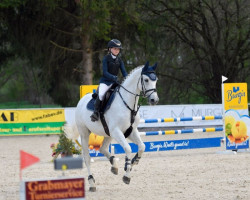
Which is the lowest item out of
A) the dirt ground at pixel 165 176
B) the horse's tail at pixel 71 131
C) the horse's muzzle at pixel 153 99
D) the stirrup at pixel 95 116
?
the dirt ground at pixel 165 176

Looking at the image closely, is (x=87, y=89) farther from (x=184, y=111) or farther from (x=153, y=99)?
(x=184, y=111)

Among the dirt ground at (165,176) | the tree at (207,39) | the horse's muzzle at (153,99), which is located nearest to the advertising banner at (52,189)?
the dirt ground at (165,176)

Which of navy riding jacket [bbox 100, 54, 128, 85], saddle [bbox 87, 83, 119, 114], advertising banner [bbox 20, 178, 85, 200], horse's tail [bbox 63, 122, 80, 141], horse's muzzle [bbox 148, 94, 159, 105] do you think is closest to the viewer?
advertising banner [bbox 20, 178, 85, 200]

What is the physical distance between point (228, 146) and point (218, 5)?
1276cm

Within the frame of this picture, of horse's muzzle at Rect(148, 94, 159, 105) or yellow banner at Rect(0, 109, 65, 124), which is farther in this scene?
yellow banner at Rect(0, 109, 65, 124)

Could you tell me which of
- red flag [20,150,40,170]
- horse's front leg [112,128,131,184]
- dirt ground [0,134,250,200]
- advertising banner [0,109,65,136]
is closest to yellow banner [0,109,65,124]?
advertising banner [0,109,65,136]

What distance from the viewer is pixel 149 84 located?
307 inches

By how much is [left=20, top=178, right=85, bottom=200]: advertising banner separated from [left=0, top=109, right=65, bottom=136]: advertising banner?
14784mm

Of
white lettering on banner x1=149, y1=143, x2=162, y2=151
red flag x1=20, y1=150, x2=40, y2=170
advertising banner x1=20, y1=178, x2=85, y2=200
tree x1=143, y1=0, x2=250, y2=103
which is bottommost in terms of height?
white lettering on banner x1=149, y1=143, x2=162, y2=151

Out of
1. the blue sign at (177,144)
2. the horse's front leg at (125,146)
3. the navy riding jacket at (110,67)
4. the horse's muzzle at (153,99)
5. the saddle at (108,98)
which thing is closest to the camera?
the horse's muzzle at (153,99)

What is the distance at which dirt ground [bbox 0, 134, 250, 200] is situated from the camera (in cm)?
765

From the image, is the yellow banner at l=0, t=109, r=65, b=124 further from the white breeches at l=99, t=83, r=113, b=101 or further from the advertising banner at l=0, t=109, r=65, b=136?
the white breeches at l=99, t=83, r=113, b=101

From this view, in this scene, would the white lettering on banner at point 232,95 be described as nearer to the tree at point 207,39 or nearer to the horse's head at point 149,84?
the horse's head at point 149,84

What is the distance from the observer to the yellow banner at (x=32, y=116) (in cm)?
1902
